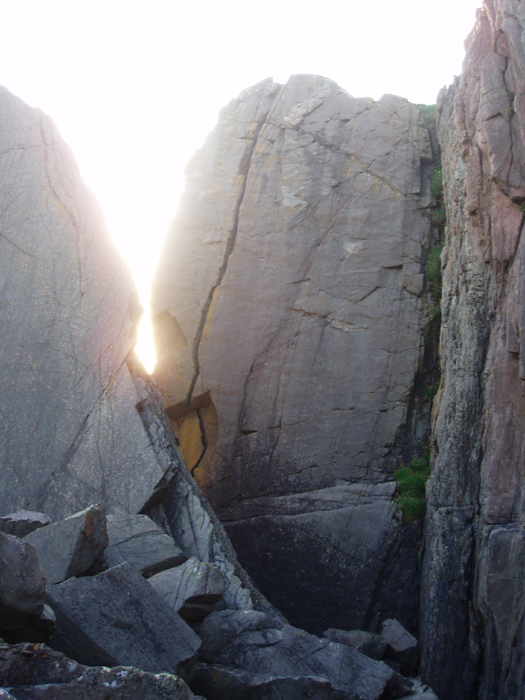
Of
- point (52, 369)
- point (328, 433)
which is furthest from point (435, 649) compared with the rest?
point (52, 369)

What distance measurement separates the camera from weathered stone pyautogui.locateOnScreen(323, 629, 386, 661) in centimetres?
798

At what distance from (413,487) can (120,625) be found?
6826 mm

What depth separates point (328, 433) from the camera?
1172 centimetres

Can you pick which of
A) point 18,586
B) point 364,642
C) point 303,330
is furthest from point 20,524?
point 303,330

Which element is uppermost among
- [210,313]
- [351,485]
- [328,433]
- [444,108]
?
[444,108]

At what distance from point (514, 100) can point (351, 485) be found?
728 cm

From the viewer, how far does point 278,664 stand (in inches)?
239

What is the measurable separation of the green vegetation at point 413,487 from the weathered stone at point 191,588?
16.4ft

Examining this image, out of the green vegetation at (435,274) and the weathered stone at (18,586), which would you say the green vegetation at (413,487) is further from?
the weathered stone at (18,586)

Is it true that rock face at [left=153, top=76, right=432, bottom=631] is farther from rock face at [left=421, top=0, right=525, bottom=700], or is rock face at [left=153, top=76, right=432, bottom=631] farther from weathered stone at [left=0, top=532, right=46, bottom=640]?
weathered stone at [left=0, top=532, right=46, bottom=640]

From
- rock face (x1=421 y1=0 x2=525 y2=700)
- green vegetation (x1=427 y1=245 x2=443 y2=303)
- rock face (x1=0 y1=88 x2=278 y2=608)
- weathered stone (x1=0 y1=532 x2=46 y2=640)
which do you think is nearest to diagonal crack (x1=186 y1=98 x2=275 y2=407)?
rock face (x1=0 y1=88 x2=278 y2=608)

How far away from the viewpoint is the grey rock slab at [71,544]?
5.81m

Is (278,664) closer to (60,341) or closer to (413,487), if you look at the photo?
(413,487)

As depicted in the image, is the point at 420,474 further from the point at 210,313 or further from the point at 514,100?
the point at 514,100
